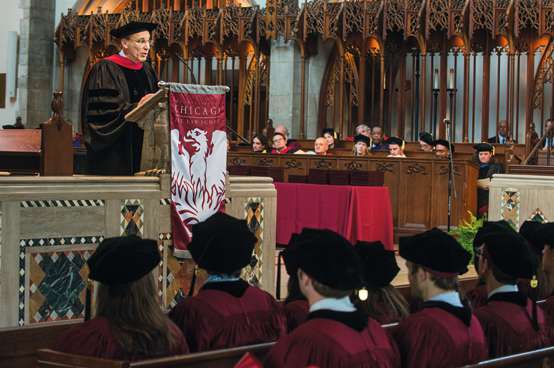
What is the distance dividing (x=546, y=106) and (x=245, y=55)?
5.96 m

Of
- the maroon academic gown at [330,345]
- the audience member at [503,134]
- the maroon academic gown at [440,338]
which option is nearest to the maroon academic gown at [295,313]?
the maroon academic gown at [440,338]

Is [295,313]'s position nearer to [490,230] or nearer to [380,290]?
[380,290]

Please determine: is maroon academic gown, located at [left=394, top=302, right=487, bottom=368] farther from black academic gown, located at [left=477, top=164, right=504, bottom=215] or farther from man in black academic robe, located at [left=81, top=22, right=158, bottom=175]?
black academic gown, located at [left=477, top=164, right=504, bottom=215]

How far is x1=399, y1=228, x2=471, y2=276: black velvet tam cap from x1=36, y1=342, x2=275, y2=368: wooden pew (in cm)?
76

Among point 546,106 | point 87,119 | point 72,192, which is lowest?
point 72,192

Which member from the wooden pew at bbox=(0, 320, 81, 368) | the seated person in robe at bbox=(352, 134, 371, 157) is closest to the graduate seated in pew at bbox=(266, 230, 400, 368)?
the wooden pew at bbox=(0, 320, 81, 368)

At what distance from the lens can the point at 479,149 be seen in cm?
1377

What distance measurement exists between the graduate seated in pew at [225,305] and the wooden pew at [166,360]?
0.30 m

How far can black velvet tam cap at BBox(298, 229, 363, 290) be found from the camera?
3.45m

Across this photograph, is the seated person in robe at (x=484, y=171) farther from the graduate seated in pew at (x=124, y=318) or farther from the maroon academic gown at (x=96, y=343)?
the maroon academic gown at (x=96, y=343)

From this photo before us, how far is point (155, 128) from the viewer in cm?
721

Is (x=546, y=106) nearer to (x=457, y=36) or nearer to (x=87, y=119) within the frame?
(x=457, y=36)

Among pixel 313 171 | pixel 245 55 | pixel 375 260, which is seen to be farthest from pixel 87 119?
pixel 245 55

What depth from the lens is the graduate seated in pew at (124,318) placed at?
3703 mm
